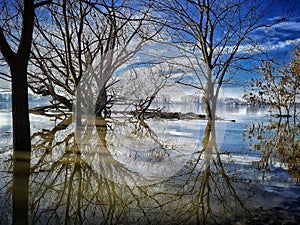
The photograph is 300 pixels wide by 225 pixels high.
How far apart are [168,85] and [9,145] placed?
8.19 meters

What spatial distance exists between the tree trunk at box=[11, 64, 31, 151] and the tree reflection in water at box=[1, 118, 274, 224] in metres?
0.46

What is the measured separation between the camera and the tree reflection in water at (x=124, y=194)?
67.1 inches

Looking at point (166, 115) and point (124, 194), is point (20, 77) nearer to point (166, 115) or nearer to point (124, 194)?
point (124, 194)

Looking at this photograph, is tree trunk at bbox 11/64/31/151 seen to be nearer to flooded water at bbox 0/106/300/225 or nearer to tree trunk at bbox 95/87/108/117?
flooded water at bbox 0/106/300/225

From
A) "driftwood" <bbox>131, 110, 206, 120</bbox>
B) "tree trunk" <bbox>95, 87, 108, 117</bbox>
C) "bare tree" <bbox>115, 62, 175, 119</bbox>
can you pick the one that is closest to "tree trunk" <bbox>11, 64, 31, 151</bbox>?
"tree trunk" <bbox>95, 87, 108, 117</bbox>

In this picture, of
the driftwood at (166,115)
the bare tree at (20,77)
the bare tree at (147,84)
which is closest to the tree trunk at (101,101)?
the bare tree at (147,84)

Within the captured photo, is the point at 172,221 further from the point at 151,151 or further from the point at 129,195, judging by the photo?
the point at 151,151

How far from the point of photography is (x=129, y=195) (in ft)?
6.90

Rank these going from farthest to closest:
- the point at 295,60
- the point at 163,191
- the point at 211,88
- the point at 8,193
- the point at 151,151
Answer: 1. the point at 295,60
2. the point at 211,88
3. the point at 151,151
4. the point at 163,191
5. the point at 8,193

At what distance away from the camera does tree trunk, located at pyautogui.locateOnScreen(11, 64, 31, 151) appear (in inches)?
145

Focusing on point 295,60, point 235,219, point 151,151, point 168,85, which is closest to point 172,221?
point 235,219

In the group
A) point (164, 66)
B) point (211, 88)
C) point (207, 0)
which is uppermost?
point (207, 0)

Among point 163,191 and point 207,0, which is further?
point 207,0

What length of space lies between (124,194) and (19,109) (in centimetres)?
254
